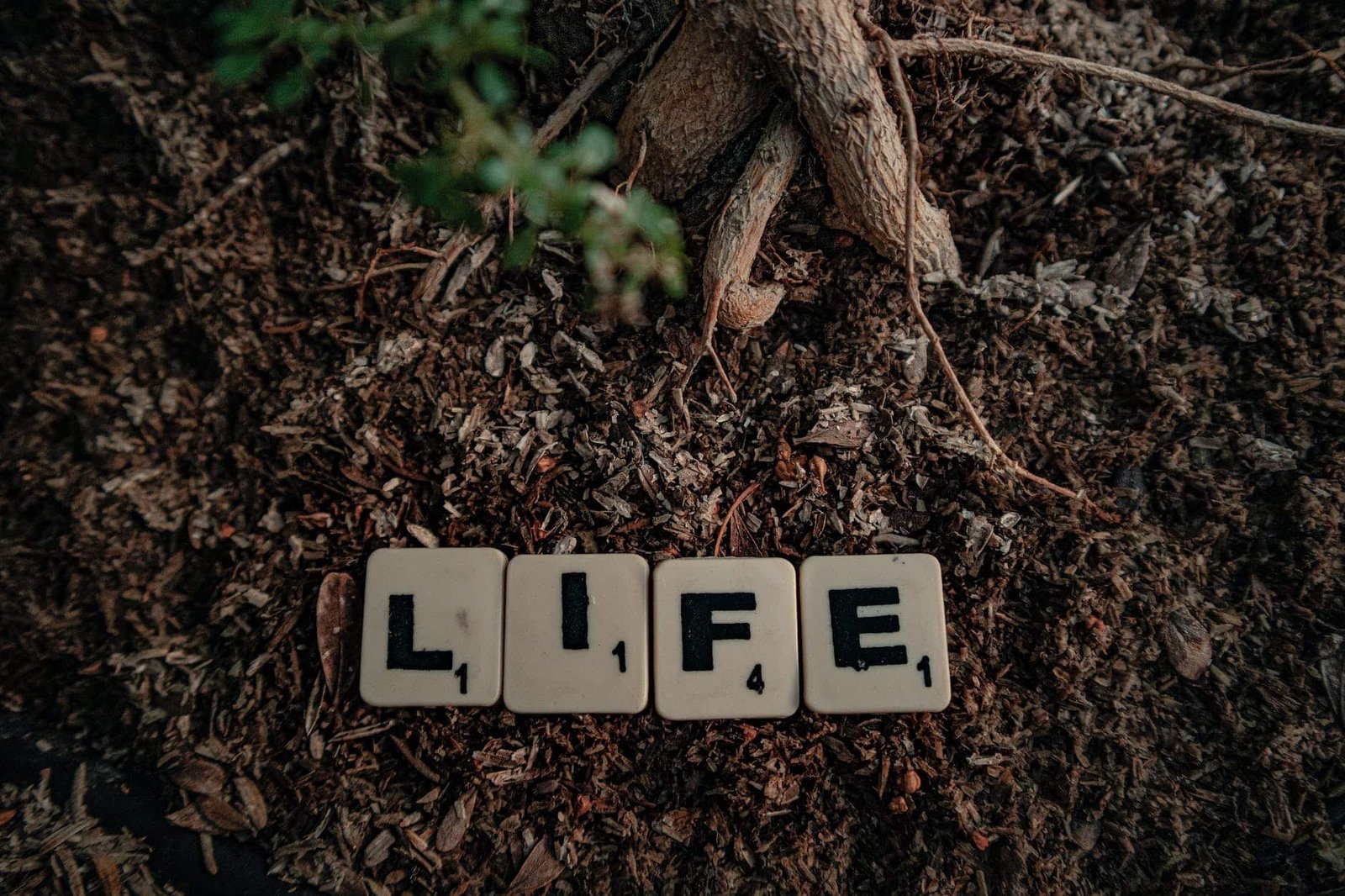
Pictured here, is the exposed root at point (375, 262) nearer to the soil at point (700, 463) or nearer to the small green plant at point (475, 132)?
the soil at point (700, 463)

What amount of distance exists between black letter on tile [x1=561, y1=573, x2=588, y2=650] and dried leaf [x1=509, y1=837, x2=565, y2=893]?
0.41m

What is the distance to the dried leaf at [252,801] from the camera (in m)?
1.62

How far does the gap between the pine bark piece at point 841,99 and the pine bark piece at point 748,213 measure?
0.21 ft

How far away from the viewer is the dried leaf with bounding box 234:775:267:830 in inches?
63.6

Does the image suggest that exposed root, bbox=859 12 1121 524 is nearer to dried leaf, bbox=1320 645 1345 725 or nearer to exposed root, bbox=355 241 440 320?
dried leaf, bbox=1320 645 1345 725

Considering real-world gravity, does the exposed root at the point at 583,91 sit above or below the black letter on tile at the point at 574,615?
above

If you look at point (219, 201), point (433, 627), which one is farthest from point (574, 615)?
point (219, 201)

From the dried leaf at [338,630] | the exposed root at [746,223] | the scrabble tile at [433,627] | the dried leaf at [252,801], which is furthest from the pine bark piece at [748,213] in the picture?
the dried leaf at [252,801]

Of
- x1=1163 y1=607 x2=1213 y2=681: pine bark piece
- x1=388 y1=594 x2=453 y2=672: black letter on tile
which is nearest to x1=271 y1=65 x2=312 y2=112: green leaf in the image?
x1=388 y1=594 x2=453 y2=672: black letter on tile

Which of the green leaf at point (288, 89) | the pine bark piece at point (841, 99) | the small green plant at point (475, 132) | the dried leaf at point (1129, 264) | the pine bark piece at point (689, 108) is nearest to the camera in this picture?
the small green plant at point (475, 132)

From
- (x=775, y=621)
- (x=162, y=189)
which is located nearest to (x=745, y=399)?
(x=775, y=621)

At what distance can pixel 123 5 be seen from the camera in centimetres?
190

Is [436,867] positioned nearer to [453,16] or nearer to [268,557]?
[268,557]

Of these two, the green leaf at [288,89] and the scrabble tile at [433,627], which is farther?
the scrabble tile at [433,627]
